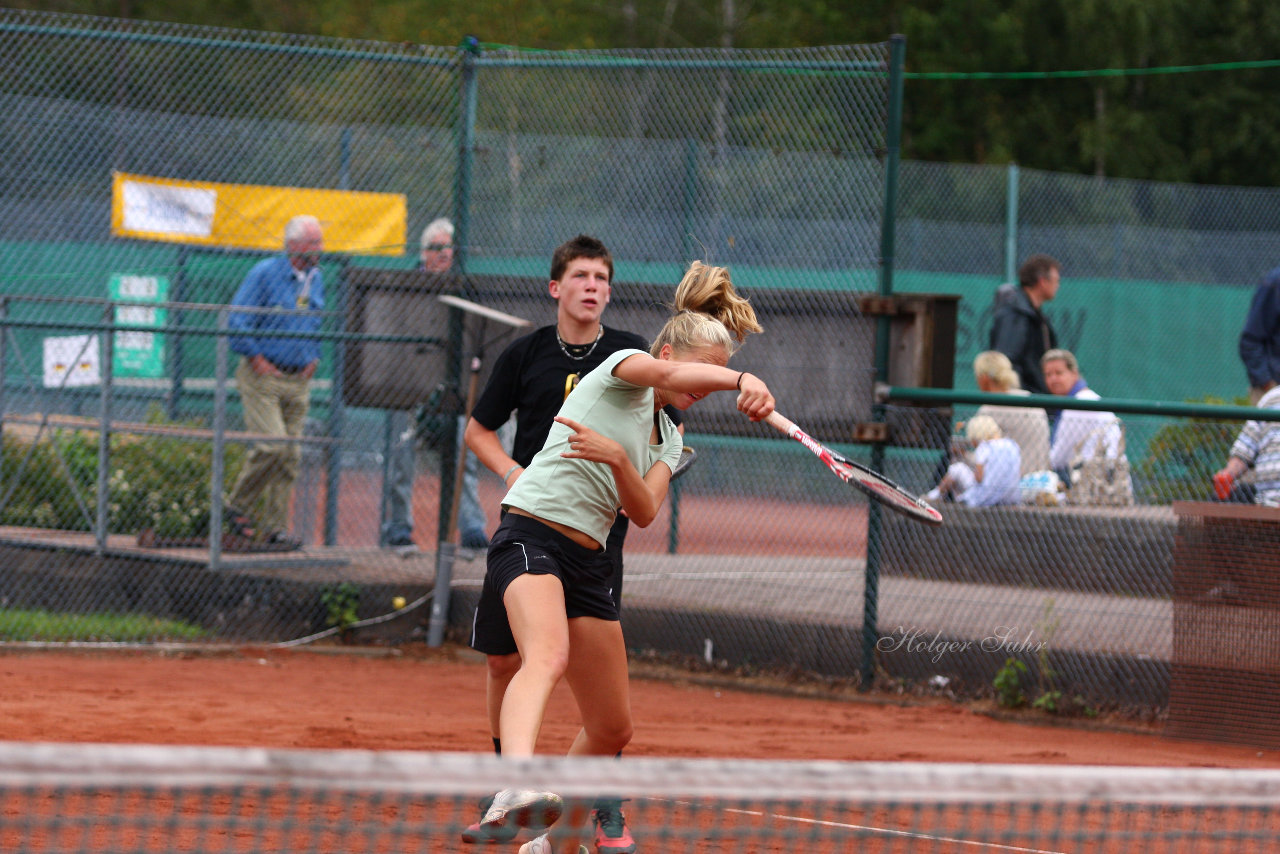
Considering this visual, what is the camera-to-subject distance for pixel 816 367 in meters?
7.39

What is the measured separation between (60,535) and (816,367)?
4315 mm

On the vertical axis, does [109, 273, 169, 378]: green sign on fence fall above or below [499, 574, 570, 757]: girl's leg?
above

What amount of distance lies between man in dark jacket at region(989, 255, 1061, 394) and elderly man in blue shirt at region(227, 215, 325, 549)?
439cm

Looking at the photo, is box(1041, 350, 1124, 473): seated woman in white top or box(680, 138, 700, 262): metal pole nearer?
box(1041, 350, 1124, 473): seated woman in white top

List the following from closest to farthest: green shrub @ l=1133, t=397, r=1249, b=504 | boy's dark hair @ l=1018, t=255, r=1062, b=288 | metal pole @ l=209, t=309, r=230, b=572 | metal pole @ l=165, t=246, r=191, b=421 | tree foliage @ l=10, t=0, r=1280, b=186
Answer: green shrub @ l=1133, t=397, r=1249, b=504
metal pole @ l=209, t=309, r=230, b=572
metal pole @ l=165, t=246, r=191, b=421
boy's dark hair @ l=1018, t=255, r=1062, b=288
tree foliage @ l=10, t=0, r=1280, b=186

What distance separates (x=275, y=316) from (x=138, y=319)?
1.26m

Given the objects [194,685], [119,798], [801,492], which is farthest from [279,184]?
[119,798]

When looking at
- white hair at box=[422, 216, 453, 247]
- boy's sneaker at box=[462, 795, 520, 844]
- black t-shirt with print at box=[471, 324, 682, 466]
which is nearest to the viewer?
boy's sneaker at box=[462, 795, 520, 844]

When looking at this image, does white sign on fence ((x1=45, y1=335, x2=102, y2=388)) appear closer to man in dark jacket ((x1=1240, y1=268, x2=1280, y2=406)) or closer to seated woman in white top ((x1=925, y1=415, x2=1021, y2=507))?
seated woman in white top ((x1=925, y1=415, x2=1021, y2=507))

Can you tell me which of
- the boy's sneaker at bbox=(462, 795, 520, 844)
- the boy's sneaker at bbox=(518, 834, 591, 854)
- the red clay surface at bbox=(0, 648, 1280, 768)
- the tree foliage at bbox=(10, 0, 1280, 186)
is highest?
the tree foliage at bbox=(10, 0, 1280, 186)

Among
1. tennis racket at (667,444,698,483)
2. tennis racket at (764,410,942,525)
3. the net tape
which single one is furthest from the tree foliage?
the net tape

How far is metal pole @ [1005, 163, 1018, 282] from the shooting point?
1520 centimetres

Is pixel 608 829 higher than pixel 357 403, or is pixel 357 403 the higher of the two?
pixel 357 403

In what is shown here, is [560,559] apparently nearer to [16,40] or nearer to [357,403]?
[357,403]
